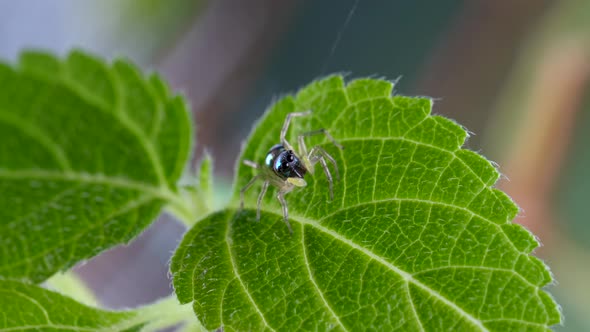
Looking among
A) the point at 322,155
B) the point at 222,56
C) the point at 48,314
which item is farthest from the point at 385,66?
the point at 48,314

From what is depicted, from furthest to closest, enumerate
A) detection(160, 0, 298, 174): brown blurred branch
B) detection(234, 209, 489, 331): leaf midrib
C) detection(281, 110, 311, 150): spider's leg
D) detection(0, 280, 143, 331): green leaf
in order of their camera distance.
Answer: detection(160, 0, 298, 174): brown blurred branch < detection(281, 110, 311, 150): spider's leg < detection(0, 280, 143, 331): green leaf < detection(234, 209, 489, 331): leaf midrib

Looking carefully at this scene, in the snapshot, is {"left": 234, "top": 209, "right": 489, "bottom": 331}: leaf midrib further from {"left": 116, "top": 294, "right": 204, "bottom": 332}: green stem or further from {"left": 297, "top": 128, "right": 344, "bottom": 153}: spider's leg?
{"left": 116, "top": 294, "right": 204, "bottom": 332}: green stem

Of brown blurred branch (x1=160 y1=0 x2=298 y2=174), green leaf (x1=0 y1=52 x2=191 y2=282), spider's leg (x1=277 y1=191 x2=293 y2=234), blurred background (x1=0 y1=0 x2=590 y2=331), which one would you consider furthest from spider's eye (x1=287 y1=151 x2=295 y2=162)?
brown blurred branch (x1=160 y1=0 x2=298 y2=174)

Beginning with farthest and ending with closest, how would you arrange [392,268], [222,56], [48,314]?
[222,56] < [48,314] < [392,268]

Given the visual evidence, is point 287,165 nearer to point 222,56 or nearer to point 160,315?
point 160,315

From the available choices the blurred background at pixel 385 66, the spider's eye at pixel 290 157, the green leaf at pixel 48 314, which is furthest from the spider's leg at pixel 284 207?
the blurred background at pixel 385 66

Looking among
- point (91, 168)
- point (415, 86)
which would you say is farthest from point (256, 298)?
point (415, 86)

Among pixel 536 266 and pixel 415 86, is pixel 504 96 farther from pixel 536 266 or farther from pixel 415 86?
pixel 536 266
